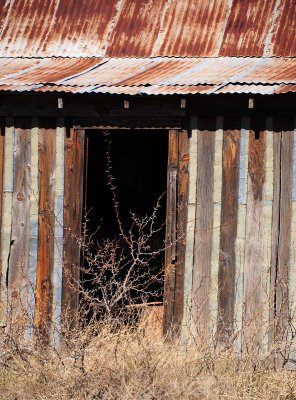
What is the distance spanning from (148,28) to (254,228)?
294 cm

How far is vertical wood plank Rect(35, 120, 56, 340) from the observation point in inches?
358

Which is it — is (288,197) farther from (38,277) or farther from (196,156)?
(38,277)

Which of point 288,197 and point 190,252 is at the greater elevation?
point 288,197

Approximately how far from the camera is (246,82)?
8430mm

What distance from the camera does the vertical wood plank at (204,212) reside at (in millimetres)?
8812

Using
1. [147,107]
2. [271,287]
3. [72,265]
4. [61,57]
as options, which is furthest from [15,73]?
[271,287]

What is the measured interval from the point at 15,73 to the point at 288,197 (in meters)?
3.31

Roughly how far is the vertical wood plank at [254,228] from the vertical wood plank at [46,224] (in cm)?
212

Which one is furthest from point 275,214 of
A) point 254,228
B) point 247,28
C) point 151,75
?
point 247,28

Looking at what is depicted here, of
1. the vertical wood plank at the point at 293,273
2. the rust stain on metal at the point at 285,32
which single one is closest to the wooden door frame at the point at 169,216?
the vertical wood plank at the point at 293,273

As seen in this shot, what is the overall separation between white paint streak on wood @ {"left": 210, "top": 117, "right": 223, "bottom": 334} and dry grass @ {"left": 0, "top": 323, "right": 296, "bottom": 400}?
2.54 ft

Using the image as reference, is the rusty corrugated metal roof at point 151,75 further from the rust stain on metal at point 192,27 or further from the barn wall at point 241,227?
the barn wall at point 241,227

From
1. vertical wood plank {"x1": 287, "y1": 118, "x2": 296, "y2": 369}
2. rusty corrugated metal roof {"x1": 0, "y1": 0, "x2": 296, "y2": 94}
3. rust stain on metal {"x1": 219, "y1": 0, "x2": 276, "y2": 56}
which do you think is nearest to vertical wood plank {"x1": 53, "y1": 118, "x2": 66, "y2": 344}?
rusty corrugated metal roof {"x1": 0, "y1": 0, "x2": 296, "y2": 94}

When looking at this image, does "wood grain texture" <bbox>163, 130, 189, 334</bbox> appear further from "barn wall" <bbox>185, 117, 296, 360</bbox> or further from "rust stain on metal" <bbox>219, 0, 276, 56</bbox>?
"rust stain on metal" <bbox>219, 0, 276, 56</bbox>
